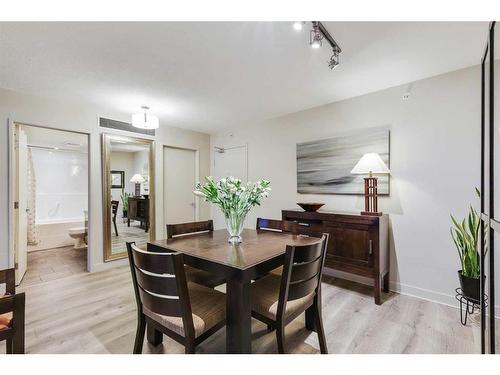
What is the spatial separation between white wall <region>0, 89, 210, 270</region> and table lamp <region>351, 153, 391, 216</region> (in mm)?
3063

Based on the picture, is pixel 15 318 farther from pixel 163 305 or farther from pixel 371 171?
pixel 371 171

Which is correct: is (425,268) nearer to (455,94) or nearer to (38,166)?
(455,94)

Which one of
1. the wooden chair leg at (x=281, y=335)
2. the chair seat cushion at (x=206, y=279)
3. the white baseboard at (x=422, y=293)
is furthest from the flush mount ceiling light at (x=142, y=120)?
the white baseboard at (x=422, y=293)

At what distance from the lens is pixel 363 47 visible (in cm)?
189

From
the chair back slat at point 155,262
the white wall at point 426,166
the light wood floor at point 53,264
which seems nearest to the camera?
the chair back slat at point 155,262

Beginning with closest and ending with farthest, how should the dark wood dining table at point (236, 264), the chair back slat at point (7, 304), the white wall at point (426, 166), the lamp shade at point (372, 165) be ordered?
the chair back slat at point (7, 304), the dark wood dining table at point (236, 264), the white wall at point (426, 166), the lamp shade at point (372, 165)

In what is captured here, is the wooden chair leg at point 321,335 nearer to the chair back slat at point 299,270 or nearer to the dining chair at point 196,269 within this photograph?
the chair back slat at point 299,270

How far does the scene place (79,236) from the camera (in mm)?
4492

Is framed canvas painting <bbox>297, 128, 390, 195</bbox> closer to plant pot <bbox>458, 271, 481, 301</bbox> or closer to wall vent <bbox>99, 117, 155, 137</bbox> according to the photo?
plant pot <bbox>458, 271, 481, 301</bbox>

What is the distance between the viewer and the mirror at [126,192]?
11.1 ft

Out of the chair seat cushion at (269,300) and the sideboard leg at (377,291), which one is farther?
the sideboard leg at (377,291)

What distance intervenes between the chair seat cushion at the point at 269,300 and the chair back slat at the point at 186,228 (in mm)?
829
